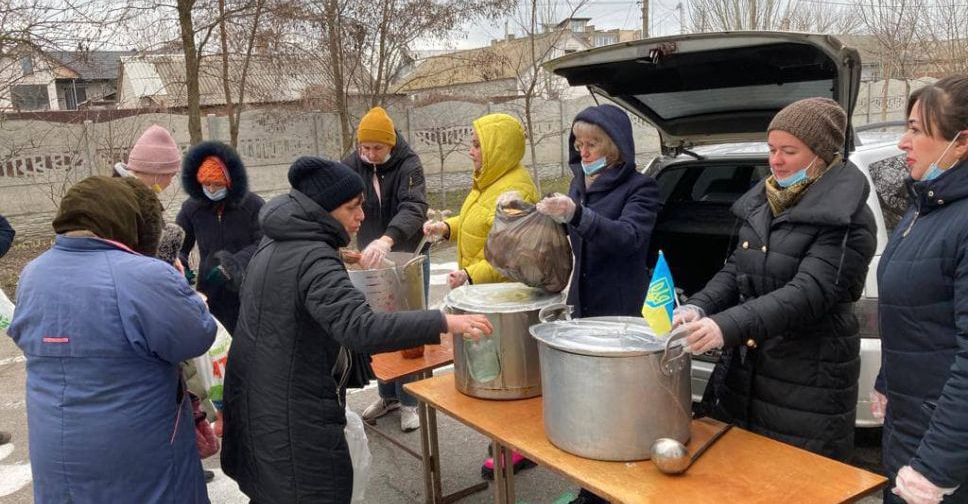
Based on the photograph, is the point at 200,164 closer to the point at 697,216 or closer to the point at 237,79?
the point at 697,216

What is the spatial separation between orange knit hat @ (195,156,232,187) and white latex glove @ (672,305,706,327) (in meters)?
2.41

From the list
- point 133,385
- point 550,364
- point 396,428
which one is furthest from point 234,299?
point 550,364

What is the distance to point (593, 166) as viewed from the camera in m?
2.72

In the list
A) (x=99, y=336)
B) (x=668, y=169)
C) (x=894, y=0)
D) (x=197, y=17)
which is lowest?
(x=99, y=336)

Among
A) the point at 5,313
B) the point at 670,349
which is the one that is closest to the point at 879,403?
the point at 670,349

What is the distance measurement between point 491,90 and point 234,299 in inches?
740

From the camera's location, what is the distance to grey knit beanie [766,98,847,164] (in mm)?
2033

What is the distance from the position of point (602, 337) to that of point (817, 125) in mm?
873

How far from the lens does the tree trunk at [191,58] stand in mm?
7027

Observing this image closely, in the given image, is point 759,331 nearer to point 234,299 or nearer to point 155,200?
point 155,200

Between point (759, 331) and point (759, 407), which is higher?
point (759, 331)

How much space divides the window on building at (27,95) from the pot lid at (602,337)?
7.66 metres

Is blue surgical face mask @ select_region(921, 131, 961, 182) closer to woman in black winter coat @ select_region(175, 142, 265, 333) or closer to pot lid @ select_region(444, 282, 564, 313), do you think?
pot lid @ select_region(444, 282, 564, 313)

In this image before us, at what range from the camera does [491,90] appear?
21656mm
